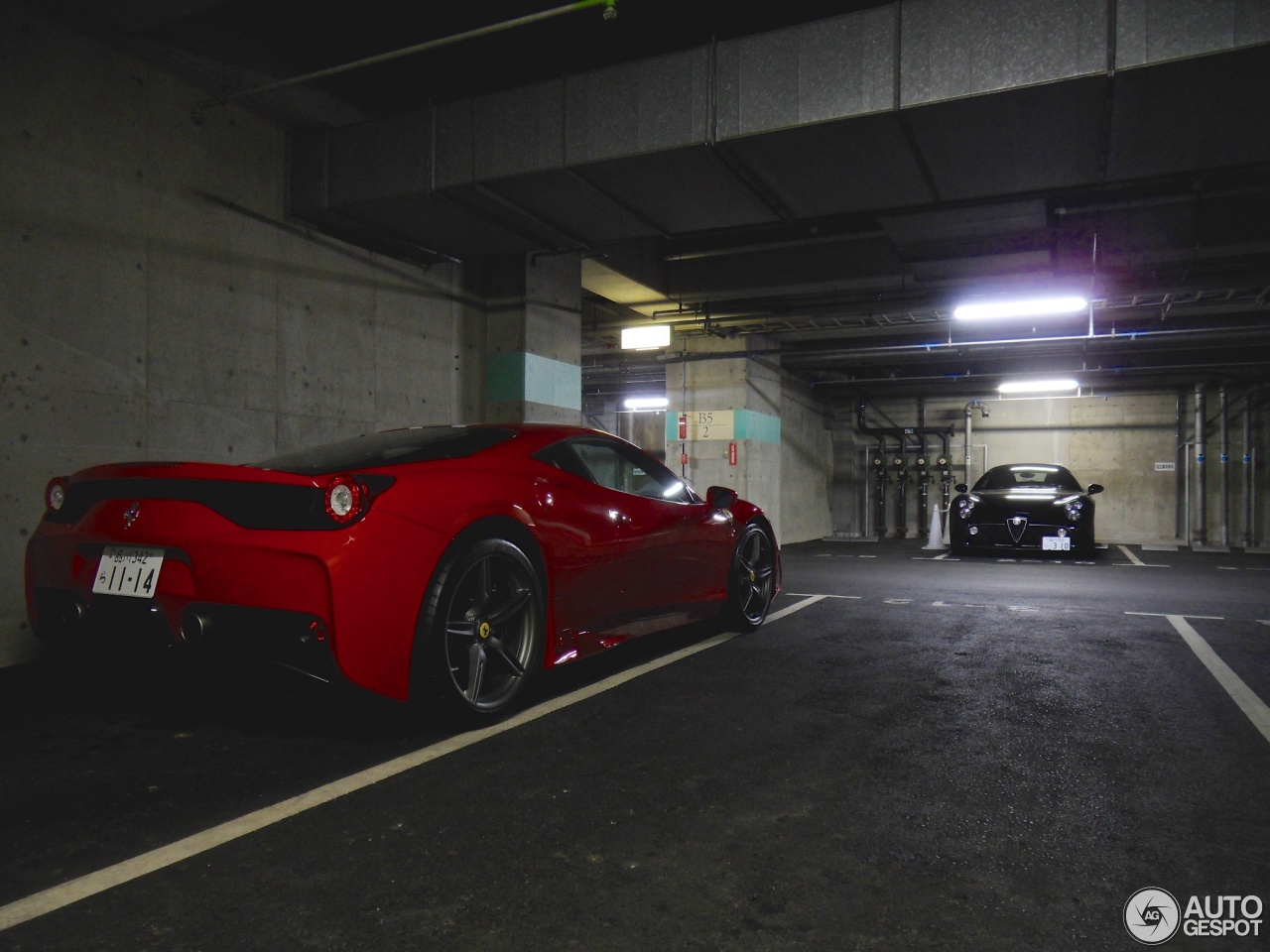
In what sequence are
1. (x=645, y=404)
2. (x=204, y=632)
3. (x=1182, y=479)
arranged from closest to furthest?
1. (x=204, y=632)
2. (x=1182, y=479)
3. (x=645, y=404)

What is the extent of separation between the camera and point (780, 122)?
474cm

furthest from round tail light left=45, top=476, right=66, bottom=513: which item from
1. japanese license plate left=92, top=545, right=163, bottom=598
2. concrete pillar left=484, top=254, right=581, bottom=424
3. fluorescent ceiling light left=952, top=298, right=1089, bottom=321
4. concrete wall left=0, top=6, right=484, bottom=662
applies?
fluorescent ceiling light left=952, top=298, right=1089, bottom=321

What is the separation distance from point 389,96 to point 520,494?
193 inches

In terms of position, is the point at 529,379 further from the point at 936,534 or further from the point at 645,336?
the point at 936,534

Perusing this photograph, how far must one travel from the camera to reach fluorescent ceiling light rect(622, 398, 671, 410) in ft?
75.3

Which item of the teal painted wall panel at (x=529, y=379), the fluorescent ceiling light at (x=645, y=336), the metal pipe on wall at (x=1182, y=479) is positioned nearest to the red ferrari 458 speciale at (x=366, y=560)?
the teal painted wall panel at (x=529, y=379)

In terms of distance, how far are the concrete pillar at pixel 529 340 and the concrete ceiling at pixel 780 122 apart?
479 mm

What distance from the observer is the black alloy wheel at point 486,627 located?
2768 mm

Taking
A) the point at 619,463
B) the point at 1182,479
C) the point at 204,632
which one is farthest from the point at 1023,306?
the point at 1182,479

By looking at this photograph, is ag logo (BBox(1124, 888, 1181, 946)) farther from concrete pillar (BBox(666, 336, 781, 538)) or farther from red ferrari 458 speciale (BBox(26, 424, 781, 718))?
concrete pillar (BBox(666, 336, 781, 538))

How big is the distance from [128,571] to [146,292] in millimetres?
3104

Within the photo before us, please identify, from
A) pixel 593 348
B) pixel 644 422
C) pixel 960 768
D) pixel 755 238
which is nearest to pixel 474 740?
pixel 960 768

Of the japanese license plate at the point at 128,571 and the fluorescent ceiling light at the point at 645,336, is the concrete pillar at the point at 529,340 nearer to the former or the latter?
the fluorescent ceiling light at the point at 645,336

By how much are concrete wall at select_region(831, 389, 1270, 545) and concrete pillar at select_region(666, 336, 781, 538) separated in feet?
24.4
